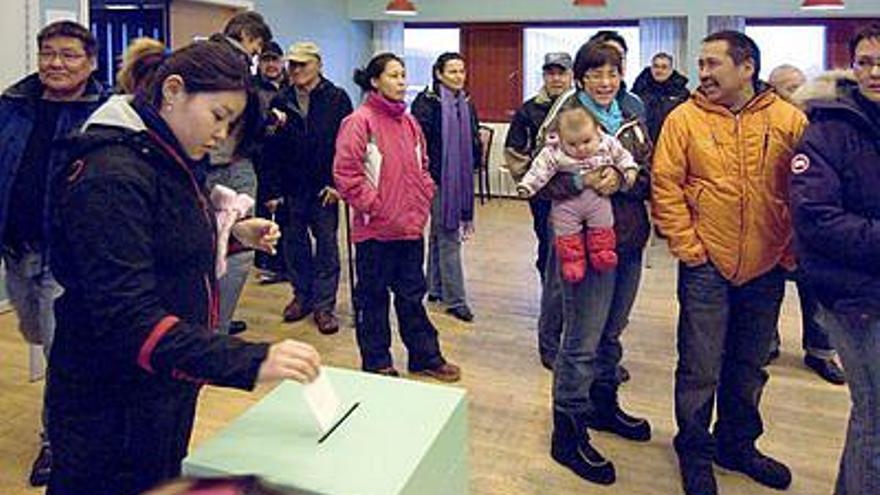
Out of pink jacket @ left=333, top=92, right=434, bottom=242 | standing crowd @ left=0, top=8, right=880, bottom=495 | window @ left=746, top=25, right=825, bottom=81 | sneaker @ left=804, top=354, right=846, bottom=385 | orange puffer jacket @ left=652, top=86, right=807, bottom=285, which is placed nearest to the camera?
standing crowd @ left=0, top=8, right=880, bottom=495

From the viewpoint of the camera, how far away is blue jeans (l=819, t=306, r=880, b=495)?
1.98 m

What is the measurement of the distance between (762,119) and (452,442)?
1.47m

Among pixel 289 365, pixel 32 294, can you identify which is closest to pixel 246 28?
pixel 32 294

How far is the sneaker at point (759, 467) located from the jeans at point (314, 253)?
2.38 metres

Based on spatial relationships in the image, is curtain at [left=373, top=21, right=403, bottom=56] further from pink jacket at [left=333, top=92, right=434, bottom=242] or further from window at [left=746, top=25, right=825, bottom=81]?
pink jacket at [left=333, top=92, right=434, bottom=242]

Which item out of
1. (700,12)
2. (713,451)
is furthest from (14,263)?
(700,12)

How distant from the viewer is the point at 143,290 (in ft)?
4.23

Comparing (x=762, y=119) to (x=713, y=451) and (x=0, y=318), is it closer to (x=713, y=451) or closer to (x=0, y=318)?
(x=713, y=451)

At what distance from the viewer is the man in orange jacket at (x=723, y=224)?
7.64ft

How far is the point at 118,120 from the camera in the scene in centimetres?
139

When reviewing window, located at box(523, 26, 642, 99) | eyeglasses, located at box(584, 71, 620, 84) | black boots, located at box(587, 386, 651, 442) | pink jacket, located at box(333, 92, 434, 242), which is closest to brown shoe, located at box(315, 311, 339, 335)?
pink jacket, located at box(333, 92, 434, 242)

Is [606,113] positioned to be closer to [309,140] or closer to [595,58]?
[595,58]

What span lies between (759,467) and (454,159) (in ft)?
7.56

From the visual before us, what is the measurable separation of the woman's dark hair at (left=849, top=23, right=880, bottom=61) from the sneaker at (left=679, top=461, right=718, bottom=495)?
133 centimetres
